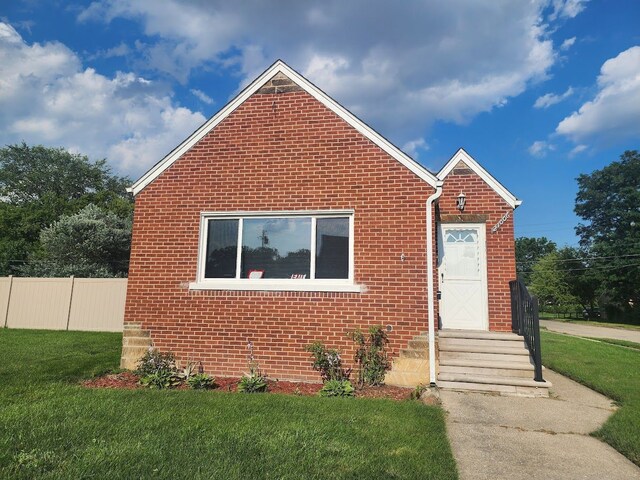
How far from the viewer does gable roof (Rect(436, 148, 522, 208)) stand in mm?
9086

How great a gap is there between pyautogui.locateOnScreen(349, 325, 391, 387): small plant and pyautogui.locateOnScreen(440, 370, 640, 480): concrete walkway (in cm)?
98

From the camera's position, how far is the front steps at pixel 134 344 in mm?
7219

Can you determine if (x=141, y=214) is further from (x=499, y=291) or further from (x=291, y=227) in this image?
(x=499, y=291)

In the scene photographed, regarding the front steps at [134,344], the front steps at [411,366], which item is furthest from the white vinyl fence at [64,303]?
the front steps at [411,366]

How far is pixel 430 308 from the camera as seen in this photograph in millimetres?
6527

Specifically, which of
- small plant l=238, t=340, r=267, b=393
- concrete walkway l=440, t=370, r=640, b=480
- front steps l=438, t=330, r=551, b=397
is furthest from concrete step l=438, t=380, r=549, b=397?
small plant l=238, t=340, r=267, b=393

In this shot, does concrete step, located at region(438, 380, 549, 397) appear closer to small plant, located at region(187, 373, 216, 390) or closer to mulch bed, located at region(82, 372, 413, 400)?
mulch bed, located at region(82, 372, 413, 400)

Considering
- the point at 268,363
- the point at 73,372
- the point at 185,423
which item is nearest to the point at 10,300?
the point at 73,372

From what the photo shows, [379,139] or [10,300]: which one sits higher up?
[379,139]

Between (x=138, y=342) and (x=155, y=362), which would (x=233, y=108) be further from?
(x=155, y=362)

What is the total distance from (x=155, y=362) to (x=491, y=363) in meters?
5.65

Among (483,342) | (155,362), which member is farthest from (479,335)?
(155,362)

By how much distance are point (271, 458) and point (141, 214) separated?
5577 millimetres

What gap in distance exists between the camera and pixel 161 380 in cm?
632
